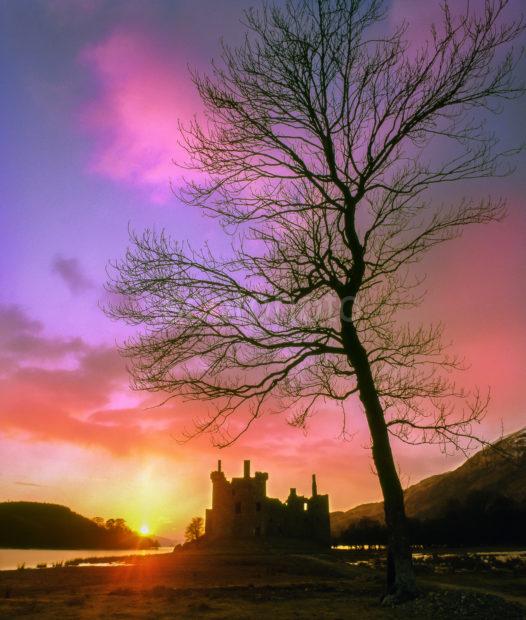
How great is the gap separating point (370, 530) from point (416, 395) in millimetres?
63111

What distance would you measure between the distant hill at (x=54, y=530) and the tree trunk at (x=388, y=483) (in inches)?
4712

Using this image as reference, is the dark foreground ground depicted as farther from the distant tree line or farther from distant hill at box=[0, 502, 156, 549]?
distant hill at box=[0, 502, 156, 549]

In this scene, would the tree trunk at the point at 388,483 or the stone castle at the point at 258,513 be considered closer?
the tree trunk at the point at 388,483

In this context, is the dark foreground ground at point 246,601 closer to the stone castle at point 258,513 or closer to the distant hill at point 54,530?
the stone castle at point 258,513

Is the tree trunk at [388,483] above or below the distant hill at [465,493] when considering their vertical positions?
below

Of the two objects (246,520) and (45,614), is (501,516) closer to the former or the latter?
(246,520)

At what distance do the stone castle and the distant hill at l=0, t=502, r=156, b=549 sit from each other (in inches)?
2827

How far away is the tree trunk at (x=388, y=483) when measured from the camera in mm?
10703

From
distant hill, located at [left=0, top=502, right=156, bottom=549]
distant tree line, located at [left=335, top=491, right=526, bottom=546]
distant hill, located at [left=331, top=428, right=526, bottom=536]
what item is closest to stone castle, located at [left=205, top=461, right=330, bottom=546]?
distant tree line, located at [left=335, top=491, right=526, bottom=546]

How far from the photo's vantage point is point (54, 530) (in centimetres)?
12700

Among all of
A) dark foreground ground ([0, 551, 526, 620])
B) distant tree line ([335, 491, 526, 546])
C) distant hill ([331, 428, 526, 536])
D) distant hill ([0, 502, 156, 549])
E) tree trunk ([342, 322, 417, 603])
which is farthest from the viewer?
distant hill ([0, 502, 156, 549])

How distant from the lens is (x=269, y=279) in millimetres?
11875

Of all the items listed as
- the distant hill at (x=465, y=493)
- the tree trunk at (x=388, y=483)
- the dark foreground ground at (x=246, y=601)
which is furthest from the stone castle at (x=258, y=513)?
the tree trunk at (x=388, y=483)

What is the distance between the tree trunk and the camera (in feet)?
35.1
